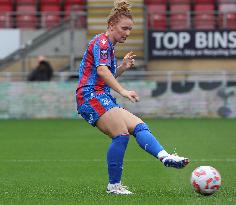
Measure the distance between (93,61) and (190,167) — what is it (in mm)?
3457

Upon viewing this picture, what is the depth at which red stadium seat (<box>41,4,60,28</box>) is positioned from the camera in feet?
87.8

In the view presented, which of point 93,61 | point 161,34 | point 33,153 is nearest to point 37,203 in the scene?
point 93,61

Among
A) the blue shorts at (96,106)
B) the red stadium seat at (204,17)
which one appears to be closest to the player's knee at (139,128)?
the blue shorts at (96,106)

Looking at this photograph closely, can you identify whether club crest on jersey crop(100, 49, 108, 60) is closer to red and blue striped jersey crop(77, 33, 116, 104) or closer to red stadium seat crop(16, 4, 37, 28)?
red and blue striped jersey crop(77, 33, 116, 104)

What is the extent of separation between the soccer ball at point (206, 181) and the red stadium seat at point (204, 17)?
1726 cm

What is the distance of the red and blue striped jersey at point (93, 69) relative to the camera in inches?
318

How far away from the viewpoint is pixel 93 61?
26.9ft

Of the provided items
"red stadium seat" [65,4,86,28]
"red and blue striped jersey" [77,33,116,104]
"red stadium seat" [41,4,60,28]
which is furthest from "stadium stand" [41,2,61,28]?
"red and blue striped jersey" [77,33,116,104]

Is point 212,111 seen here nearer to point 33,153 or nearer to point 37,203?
point 33,153

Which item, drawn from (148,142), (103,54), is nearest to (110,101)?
(103,54)

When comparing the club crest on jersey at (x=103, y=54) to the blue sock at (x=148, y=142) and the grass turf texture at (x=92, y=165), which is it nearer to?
the blue sock at (x=148, y=142)

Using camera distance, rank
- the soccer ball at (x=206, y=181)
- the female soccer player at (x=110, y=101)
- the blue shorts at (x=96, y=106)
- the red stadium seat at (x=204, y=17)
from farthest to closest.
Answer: the red stadium seat at (x=204, y=17) < the blue shorts at (x=96, y=106) < the female soccer player at (x=110, y=101) < the soccer ball at (x=206, y=181)

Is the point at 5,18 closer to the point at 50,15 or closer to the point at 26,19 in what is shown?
the point at 26,19

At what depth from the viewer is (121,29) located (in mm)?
8117
